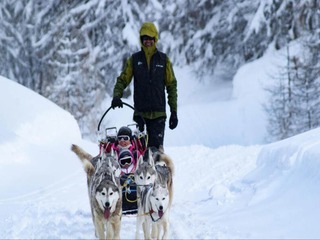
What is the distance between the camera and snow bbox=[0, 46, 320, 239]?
6.06 meters

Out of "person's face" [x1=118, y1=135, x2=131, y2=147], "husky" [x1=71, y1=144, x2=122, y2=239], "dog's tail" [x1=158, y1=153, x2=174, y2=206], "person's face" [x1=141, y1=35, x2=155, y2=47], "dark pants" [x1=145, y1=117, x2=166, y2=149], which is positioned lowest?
"husky" [x1=71, y1=144, x2=122, y2=239]

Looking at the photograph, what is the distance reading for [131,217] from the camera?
22.1 ft

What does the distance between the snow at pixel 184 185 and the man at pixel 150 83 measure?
1.05 m

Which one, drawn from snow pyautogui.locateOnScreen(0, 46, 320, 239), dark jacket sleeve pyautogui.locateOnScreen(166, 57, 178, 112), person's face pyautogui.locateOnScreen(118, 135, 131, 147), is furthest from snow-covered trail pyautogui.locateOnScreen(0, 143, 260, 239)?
dark jacket sleeve pyautogui.locateOnScreen(166, 57, 178, 112)

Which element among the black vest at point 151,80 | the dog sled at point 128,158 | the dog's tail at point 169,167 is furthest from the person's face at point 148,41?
the dog's tail at point 169,167

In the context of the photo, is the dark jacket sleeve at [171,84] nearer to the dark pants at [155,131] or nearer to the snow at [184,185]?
the dark pants at [155,131]

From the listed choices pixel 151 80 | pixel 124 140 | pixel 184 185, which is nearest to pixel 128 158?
pixel 124 140

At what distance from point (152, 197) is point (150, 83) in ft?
5.06

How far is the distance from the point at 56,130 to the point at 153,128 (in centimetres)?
584

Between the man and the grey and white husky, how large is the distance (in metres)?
0.60

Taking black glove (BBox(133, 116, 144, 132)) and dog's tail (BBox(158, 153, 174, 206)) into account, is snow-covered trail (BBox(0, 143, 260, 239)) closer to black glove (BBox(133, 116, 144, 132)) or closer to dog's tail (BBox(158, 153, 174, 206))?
dog's tail (BBox(158, 153, 174, 206))

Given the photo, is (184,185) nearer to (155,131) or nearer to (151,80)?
(155,131)

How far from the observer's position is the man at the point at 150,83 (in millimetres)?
6422

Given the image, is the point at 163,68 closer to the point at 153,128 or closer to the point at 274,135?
the point at 153,128
